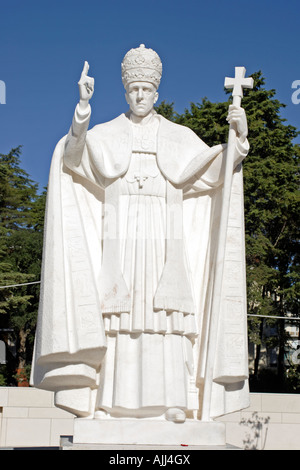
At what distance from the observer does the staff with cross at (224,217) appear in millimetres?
9695

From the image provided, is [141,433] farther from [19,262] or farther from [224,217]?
[19,262]

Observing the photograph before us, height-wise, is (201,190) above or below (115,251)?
above

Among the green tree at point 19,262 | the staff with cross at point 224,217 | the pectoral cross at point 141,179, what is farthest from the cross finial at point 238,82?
the green tree at point 19,262

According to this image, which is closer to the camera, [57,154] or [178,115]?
[57,154]

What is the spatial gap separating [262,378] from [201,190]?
25.5m

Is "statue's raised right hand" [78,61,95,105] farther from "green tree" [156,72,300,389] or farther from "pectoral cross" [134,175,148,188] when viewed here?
"green tree" [156,72,300,389]

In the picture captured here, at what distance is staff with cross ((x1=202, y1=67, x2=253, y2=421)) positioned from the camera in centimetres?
970

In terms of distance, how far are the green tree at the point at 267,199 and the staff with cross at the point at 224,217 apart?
1894 cm

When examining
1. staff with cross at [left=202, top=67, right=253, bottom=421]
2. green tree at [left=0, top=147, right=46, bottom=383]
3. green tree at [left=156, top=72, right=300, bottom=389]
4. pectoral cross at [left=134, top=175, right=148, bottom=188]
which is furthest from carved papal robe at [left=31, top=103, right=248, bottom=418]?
green tree at [left=0, top=147, right=46, bottom=383]

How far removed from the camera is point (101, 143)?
10445 millimetres

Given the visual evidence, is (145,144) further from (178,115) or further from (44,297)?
(178,115)

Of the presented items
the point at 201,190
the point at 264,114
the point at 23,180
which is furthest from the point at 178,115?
the point at 201,190

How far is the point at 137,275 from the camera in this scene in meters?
9.88

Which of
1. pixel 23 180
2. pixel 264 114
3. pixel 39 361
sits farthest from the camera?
pixel 23 180
